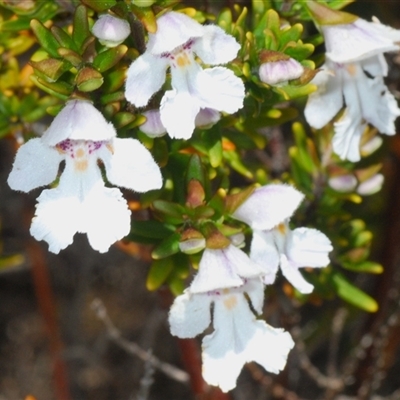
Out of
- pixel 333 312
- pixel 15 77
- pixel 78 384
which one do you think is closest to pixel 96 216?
pixel 15 77

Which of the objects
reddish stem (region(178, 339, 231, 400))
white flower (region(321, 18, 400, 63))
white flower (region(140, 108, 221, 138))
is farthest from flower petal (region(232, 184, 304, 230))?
reddish stem (region(178, 339, 231, 400))

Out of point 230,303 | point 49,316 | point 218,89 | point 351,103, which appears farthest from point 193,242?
point 49,316

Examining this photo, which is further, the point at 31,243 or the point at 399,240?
the point at 31,243

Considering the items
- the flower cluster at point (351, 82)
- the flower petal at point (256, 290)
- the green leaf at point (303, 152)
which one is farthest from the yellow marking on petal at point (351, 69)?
the flower petal at point (256, 290)

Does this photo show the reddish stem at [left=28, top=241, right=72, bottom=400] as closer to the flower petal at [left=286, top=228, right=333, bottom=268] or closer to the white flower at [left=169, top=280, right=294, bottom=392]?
the white flower at [left=169, top=280, right=294, bottom=392]

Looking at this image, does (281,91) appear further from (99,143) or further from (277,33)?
(99,143)

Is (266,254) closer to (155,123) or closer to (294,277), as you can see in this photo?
(294,277)
